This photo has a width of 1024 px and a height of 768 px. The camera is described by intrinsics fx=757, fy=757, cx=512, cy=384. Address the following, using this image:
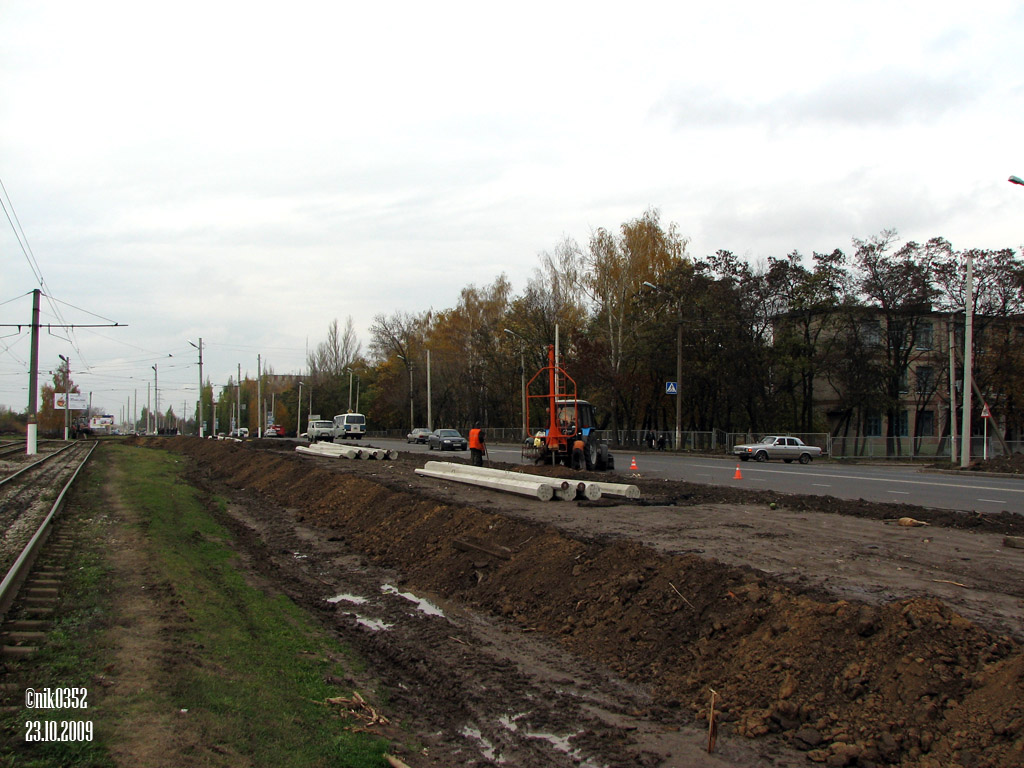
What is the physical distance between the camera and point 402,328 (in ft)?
286

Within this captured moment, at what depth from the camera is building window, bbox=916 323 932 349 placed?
49.7m

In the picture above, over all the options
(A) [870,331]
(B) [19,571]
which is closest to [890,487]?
(B) [19,571]

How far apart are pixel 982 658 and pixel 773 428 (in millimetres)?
50284

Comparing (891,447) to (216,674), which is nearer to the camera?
(216,674)

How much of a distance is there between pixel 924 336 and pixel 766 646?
181 ft

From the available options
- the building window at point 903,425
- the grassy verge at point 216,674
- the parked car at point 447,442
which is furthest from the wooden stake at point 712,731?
the building window at point 903,425

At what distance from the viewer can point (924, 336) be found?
53.7 meters

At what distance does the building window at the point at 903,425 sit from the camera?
59156 millimetres

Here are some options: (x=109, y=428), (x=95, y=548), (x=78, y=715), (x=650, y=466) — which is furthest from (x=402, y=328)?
(x=78, y=715)

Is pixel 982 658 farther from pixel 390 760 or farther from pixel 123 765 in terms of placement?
pixel 123 765

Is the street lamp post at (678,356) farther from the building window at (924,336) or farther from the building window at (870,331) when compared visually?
the building window at (924,336)

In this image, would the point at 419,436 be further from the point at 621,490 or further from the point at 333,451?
the point at 621,490

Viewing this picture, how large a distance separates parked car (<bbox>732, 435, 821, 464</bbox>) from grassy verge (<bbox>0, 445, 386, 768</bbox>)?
35.1 meters

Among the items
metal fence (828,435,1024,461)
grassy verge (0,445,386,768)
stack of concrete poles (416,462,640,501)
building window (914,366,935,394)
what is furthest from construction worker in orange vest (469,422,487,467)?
building window (914,366,935,394)
